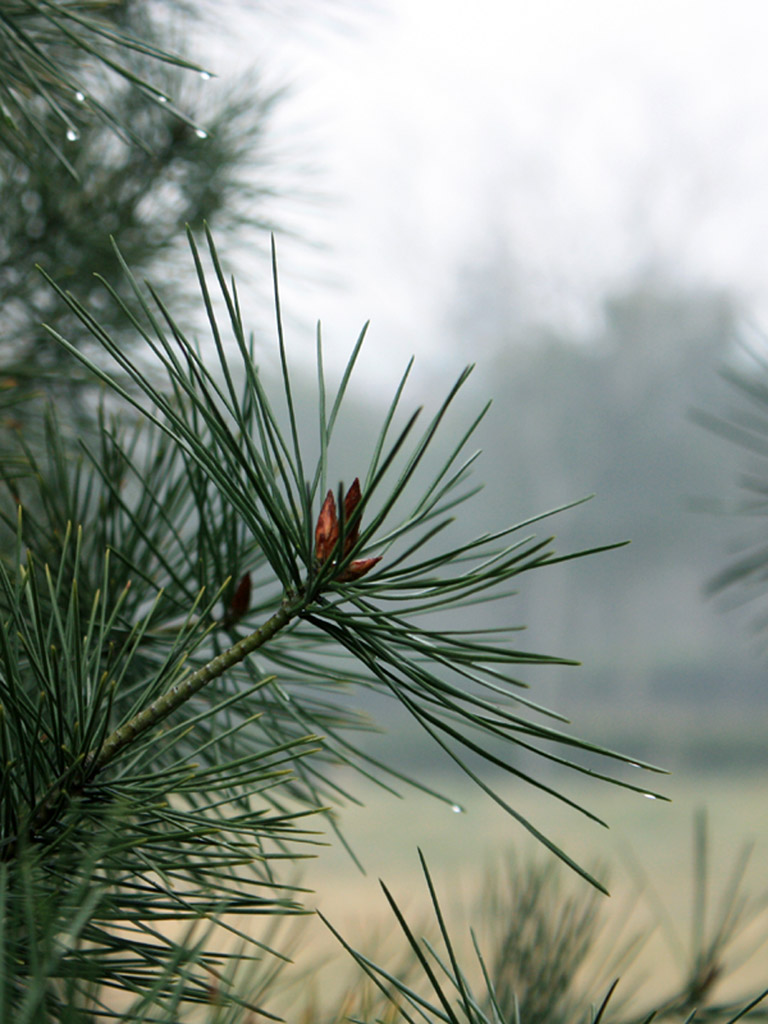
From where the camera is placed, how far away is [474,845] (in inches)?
158

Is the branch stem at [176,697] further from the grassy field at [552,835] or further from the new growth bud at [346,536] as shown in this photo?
the grassy field at [552,835]

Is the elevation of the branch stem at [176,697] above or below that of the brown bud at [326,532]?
below

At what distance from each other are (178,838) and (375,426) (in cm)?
381

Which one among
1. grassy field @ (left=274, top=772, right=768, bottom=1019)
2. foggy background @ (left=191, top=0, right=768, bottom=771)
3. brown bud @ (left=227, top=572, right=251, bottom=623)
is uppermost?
foggy background @ (left=191, top=0, right=768, bottom=771)

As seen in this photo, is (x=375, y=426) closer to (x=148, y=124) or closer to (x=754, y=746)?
(x=754, y=746)

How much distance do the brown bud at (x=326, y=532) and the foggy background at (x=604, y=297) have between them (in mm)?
3671

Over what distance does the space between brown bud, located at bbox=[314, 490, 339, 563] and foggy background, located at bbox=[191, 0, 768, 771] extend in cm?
367

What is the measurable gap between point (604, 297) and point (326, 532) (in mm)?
4131

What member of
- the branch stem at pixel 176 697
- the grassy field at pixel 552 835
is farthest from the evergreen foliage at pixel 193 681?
the grassy field at pixel 552 835

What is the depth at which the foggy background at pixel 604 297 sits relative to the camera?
392 cm

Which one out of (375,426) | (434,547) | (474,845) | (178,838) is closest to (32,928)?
(178,838)

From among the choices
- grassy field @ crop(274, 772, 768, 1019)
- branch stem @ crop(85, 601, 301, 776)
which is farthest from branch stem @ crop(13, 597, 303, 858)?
grassy field @ crop(274, 772, 768, 1019)

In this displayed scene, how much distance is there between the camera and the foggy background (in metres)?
3.92

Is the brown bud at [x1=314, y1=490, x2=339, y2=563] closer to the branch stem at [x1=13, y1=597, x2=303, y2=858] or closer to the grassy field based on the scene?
the branch stem at [x1=13, y1=597, x2=303, y2=858]
